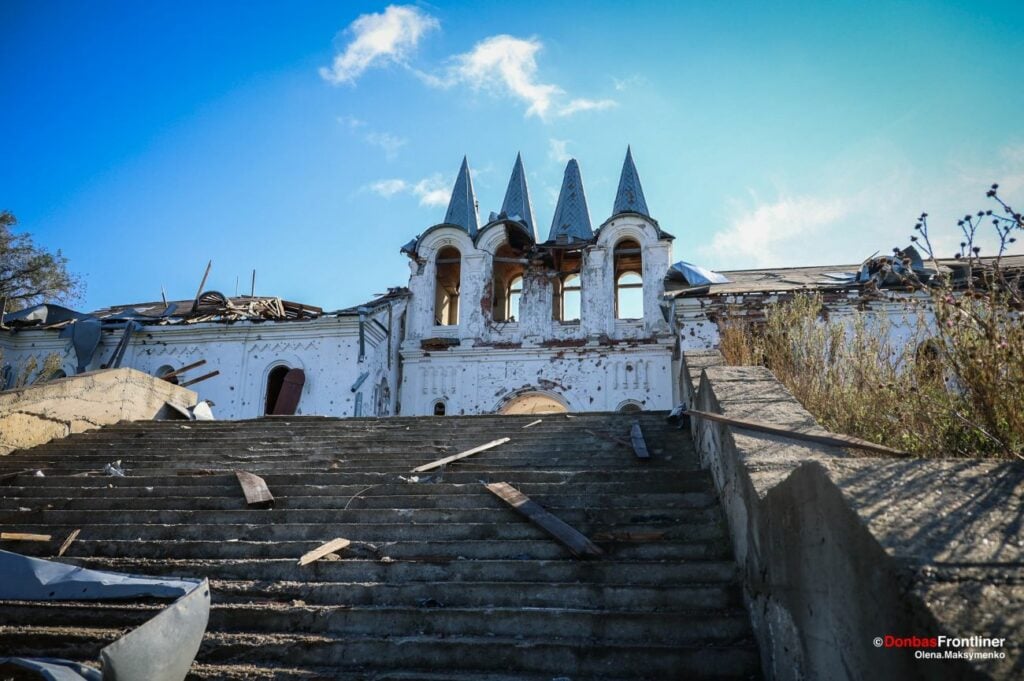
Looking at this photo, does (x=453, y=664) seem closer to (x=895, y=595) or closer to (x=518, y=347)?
(x=895, y=595)

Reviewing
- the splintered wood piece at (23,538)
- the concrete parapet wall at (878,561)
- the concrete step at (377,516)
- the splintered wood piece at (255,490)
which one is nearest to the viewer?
the concrete parapet wall at (878,561)

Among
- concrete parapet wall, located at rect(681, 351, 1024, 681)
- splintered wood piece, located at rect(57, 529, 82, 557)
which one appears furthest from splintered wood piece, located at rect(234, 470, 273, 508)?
concrete parapet wall, located at rect(681, 351, 1024, 681)

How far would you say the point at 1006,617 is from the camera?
176 centimetres

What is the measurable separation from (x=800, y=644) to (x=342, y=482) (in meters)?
4.56

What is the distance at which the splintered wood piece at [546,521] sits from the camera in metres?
4.34

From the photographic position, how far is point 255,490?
19.4 feet

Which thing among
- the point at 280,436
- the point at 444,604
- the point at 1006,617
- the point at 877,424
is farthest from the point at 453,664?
the point at 280,436

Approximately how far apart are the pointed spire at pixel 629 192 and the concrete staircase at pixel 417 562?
16.7 meters

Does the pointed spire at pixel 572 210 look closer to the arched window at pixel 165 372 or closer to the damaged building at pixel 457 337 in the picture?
the damaged building at pixel 457 337

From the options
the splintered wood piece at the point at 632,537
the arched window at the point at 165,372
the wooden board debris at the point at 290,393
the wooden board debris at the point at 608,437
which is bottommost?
the splintered wood piece at the point at 632,537

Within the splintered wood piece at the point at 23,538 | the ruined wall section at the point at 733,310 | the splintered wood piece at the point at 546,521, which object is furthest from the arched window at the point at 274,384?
the splintered wood piece at the point at 546,521

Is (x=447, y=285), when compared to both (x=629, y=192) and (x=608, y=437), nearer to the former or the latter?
(x=629, y=192)

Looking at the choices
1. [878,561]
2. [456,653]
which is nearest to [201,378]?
[456,653]

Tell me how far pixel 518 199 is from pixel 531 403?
844 cm
